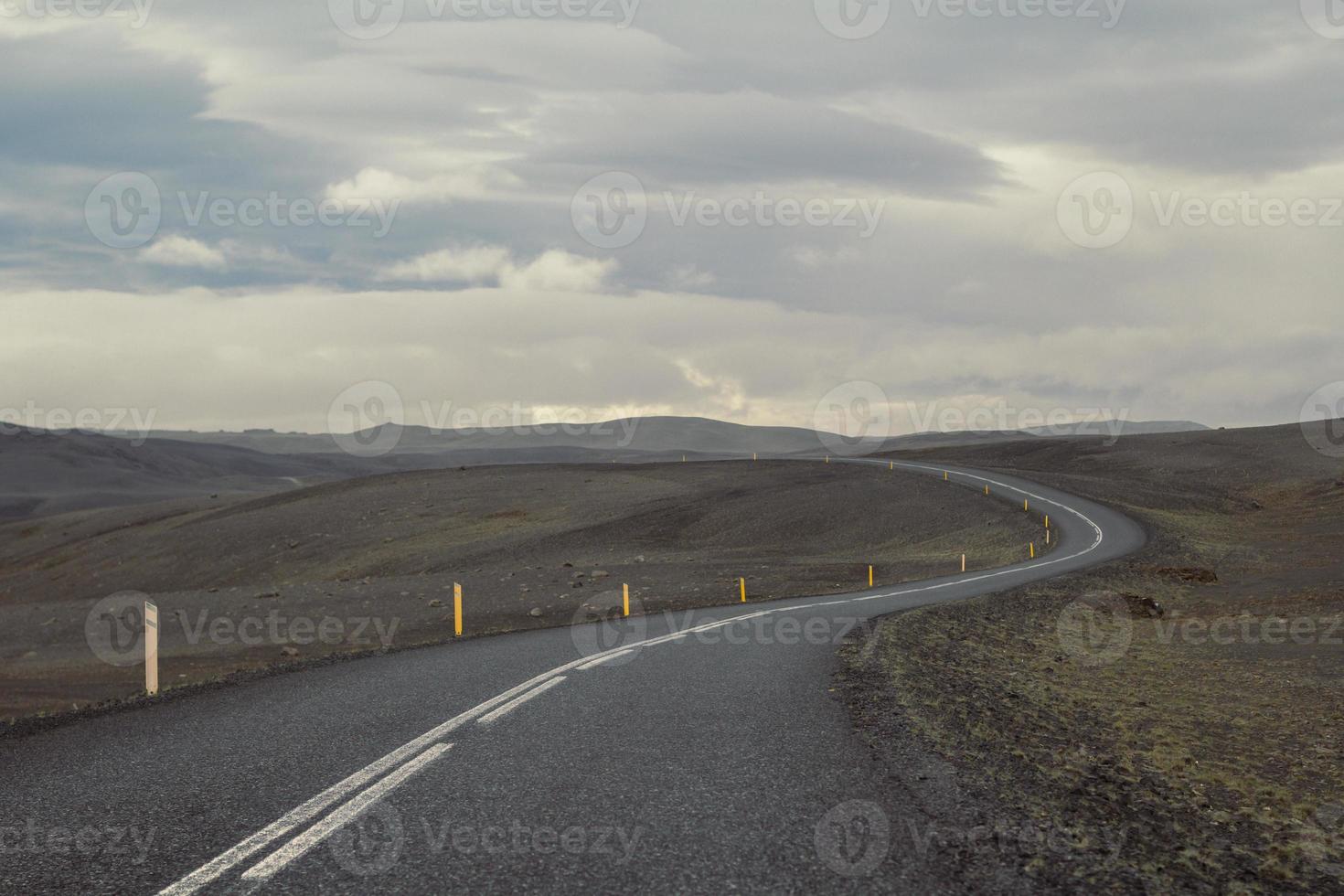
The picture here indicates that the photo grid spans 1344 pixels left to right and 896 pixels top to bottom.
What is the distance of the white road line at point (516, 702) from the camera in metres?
9.60

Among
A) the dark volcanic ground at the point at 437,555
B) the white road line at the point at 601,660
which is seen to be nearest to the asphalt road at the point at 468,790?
the white road line at the point at 601,660

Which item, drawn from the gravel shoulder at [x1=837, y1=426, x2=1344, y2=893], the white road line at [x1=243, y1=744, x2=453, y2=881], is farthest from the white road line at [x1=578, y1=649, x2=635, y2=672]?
the white road line at [x1=243, y1=744, x2=453, y2=881]

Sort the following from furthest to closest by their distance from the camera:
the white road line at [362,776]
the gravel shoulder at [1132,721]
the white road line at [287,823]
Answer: the gravel shoulder at [1132,721], the white road line at [362,776], the white road line at [287,823]

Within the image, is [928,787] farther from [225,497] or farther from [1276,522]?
[225,497]

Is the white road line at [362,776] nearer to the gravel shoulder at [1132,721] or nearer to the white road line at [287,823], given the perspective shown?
→ the white road line at [287,823]

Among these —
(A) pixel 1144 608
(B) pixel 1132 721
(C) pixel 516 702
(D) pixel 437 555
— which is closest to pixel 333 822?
(C) pixel 516 702

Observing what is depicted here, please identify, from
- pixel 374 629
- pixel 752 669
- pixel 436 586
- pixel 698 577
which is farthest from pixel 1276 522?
pixel 752 669

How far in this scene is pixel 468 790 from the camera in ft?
23.3

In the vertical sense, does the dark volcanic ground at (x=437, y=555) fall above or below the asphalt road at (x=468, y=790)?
below

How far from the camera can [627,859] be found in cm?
570

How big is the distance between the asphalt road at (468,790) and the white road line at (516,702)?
0.04 metres

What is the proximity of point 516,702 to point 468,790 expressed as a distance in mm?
3420

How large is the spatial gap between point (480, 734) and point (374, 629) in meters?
22.2

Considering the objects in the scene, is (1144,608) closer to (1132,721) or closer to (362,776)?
(1132,721)
